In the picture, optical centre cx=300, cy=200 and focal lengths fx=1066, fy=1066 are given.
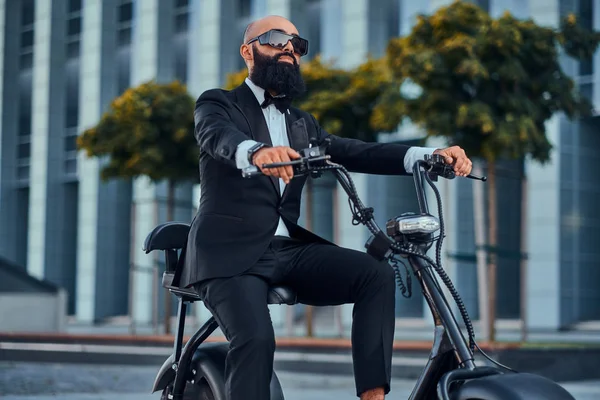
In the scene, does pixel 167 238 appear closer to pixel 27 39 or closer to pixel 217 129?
pixel 217 129

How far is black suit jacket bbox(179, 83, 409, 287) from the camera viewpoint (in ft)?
12.8

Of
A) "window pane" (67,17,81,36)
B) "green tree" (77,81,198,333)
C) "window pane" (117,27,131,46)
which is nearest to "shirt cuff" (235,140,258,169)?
"green tree" (77,81,198,333)

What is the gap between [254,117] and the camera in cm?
411

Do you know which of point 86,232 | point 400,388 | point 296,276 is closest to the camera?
point 296,276

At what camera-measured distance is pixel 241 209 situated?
3979mm

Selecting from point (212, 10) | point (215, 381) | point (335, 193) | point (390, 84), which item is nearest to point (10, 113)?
point (212, 10)

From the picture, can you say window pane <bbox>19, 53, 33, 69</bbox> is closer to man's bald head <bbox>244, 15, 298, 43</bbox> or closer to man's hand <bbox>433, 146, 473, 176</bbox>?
man's bald head <bbox>244, 15, 298, 43</bbox>

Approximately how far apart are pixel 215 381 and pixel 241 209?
2.30 ft

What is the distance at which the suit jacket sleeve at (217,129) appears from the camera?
3.66 m

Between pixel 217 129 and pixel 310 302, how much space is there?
0.77 m

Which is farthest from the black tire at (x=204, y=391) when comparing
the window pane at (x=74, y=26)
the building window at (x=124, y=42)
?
the window pane at (x=74, y=26)

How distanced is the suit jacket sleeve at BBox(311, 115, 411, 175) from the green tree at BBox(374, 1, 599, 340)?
8.17 m

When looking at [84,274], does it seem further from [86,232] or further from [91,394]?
[91,394]

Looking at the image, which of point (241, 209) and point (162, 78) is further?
point (162, 78)
